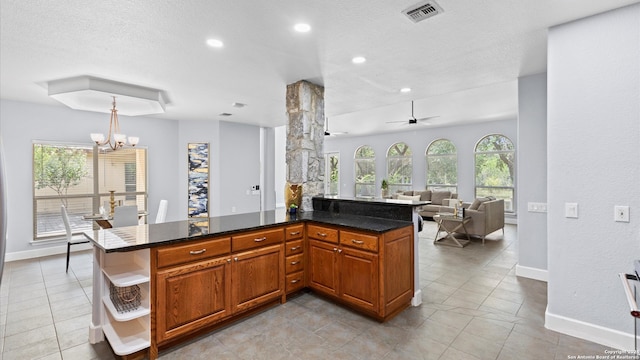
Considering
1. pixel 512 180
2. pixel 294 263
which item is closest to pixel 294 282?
pixel 294 263

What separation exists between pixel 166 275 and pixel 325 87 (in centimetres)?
318

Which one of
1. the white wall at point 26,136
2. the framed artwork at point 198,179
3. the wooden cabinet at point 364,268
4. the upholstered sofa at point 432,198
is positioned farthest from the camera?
the upholstered sofa at point 432,198

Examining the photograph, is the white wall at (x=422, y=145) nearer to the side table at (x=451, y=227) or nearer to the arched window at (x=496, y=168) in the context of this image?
the arched window at (x=496, y=168)

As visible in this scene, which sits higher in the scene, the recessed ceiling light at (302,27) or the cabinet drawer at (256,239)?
the recessed ceiling light at (302,27)

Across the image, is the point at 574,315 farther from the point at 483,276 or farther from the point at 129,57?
the point at 129,57

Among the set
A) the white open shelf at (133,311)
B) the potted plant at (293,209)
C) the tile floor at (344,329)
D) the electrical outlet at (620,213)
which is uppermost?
the electrical outlet at (620,213)

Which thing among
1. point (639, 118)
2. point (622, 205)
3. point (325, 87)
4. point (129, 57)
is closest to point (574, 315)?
point (622, 205)

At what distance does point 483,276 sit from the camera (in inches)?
158

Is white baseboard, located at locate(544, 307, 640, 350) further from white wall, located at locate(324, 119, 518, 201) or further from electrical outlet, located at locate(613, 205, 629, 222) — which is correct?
white wall, located at locate(324, 119, 518, 201)

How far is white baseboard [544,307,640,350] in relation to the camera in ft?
7.54

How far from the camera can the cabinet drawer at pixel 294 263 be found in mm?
3199

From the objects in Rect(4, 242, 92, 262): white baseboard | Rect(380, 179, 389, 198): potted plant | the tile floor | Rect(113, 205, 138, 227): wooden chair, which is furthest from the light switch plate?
Rect(380, 179, 389, 198): potted plant

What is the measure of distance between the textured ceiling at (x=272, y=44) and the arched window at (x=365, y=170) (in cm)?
663

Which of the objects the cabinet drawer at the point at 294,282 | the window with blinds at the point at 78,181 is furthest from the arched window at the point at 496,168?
the window with blinds at the point at 78,181
